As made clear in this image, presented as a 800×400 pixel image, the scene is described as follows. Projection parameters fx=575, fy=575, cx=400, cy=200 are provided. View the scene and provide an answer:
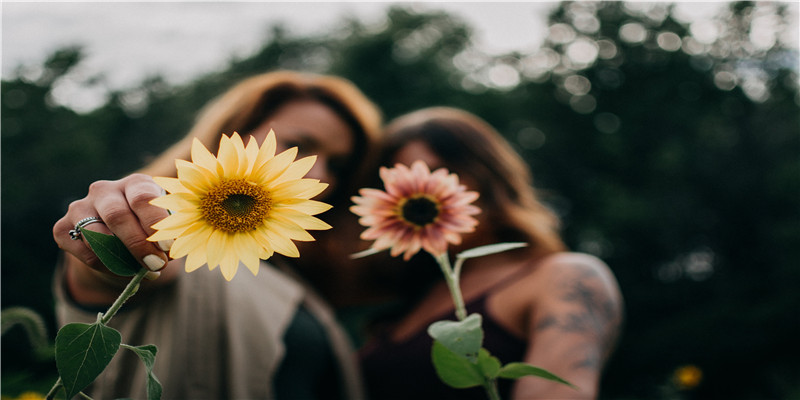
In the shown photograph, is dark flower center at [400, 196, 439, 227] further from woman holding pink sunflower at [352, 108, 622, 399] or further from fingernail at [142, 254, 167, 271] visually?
woman holding pink sunflower at [352, 108, 622, 399]

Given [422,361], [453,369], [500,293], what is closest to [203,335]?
[422,361]

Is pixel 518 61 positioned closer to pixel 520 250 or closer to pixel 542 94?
pixel 542 94

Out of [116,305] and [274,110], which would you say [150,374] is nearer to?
[116,305]

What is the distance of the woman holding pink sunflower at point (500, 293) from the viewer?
1.51m

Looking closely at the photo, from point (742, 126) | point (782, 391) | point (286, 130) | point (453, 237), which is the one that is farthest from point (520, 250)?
point (742, 126)

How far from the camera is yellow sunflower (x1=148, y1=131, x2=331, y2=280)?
1.37 feet

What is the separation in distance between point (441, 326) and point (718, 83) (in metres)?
14.7

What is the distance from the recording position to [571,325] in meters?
Result: 1.54

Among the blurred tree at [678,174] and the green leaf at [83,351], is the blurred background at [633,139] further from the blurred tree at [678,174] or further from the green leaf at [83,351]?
the green leaf at [83,351]

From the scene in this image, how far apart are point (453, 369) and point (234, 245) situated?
23cm

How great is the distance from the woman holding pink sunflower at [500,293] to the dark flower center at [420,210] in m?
0.49

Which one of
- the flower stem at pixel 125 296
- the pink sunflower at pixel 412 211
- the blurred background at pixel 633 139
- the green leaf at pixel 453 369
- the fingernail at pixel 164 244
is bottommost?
the flower stem at pixel 125 296

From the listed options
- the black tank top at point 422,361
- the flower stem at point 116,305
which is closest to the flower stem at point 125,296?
the flower stem at point 116,305

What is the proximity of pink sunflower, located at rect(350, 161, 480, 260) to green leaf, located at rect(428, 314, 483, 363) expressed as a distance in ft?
→ 0.43
